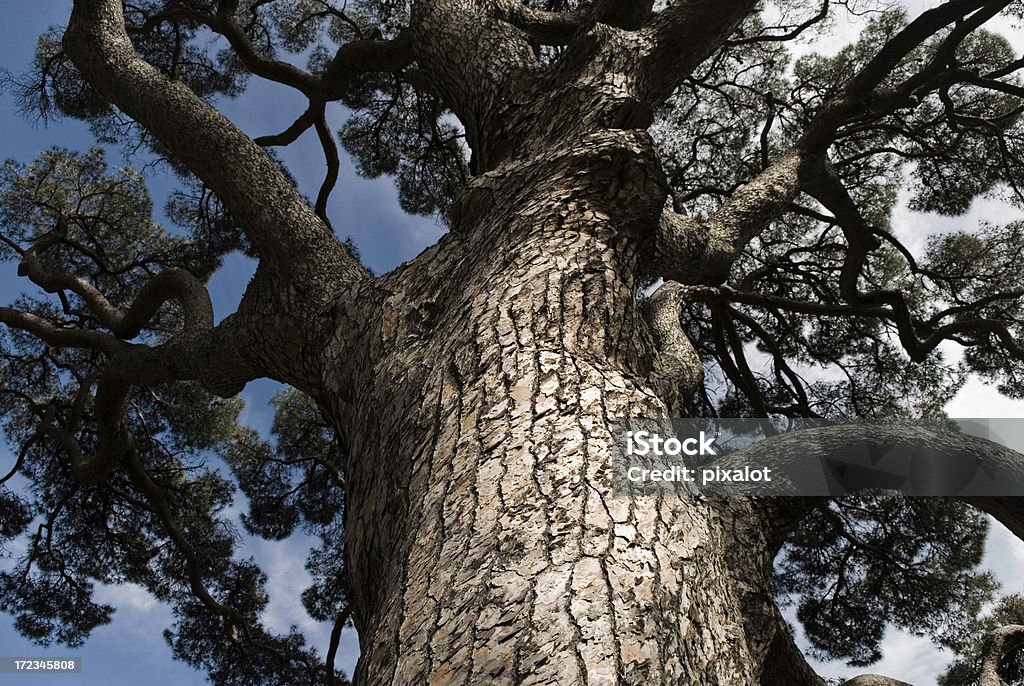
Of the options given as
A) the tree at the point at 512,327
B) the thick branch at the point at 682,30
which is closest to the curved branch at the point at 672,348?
the tree at the point at 512,327

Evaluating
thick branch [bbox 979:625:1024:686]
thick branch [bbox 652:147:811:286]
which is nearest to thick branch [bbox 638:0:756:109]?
thick branch [bbox 652:147:811:286]

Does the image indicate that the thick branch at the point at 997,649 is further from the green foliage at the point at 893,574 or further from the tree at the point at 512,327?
the green foliage at the point at 893,574

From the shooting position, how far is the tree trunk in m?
0.95

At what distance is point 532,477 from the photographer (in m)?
1.14

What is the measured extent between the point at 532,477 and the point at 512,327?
1.25 feet

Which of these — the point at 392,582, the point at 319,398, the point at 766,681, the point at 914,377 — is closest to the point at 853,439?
the point at 766,681

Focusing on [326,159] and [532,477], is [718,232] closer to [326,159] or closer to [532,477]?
[532,477]

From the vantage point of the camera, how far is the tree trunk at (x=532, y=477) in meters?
0.95

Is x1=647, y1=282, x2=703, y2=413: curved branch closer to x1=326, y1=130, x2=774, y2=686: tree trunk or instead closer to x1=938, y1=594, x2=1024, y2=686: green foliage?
x1=326, y1=130, x2=774, y2=686: tree trunk

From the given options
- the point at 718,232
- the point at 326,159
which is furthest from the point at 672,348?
the point at 326,159

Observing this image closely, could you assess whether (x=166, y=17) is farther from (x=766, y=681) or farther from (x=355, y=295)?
(x=766, y=681)

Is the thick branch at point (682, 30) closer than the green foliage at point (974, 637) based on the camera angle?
Yes

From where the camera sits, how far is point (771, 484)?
183 cm

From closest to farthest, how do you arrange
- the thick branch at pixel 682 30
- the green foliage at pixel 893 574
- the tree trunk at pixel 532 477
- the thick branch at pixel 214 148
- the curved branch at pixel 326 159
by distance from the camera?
the tree trunk at pixel 532 477 → the thick branch at pixel 214 148 → the thick branch at pixel 682 30 → the green foliage at pixel 893 574 → the curved branch at pixel 326 159
